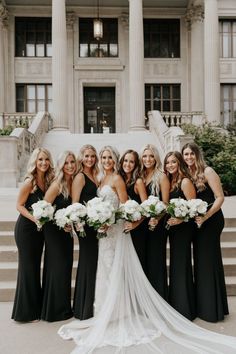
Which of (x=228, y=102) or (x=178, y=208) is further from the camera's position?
(x=228, y=102)

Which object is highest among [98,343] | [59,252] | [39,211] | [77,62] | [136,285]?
[77,62]

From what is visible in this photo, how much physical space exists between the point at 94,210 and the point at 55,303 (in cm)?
141

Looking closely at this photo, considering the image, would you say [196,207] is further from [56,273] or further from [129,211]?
[56,273]

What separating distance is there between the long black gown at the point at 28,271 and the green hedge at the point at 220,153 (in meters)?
8.97

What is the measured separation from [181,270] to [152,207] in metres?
1.01

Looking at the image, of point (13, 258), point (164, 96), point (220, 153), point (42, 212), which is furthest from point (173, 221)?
point (164, 96)

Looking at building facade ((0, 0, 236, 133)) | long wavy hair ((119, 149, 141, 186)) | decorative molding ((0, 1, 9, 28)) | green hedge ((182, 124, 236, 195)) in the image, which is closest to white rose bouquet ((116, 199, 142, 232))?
long wavy hair ((119, 149, 141, 186))

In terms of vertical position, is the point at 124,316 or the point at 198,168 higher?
the point at 198,168

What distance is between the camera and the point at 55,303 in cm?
512

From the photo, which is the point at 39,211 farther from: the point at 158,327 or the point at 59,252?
the point at 158,327

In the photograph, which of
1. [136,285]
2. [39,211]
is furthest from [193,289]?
[39,211]

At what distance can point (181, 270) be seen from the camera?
518cm

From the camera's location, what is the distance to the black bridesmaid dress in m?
5.18

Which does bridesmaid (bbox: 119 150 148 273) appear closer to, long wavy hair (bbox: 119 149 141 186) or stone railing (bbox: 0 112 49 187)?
long wavy hair (bbox: 119 149 141 186)
